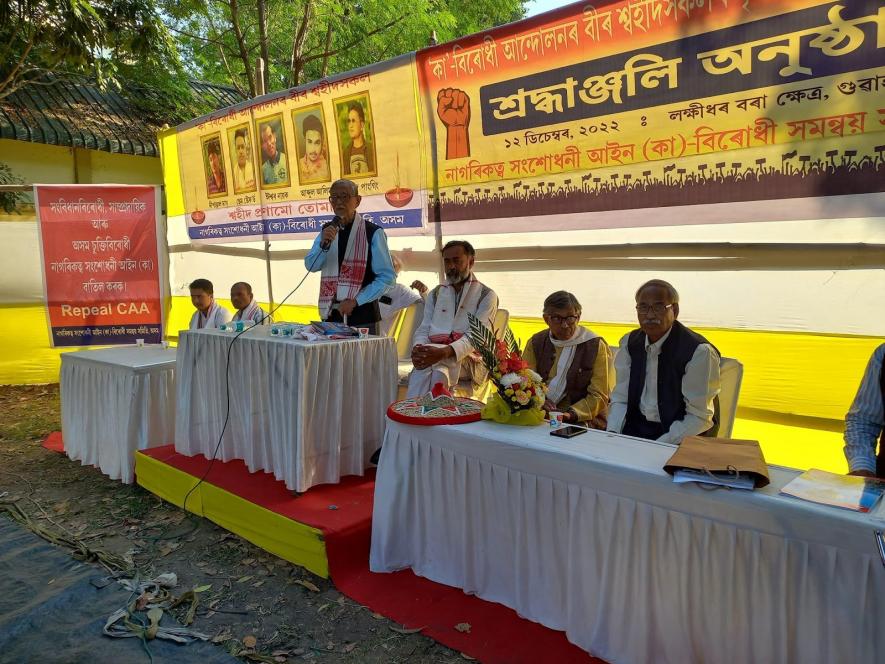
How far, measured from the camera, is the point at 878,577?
5.16 ft

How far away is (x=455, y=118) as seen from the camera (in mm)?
Answer: 4938

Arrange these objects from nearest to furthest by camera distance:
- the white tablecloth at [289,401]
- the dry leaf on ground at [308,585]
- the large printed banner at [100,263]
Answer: the dry leaf on ground at [308,585]
the white tablecloth at [289,401]
the large printed banner at [100,263]

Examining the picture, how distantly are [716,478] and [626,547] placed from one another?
0.38 metres

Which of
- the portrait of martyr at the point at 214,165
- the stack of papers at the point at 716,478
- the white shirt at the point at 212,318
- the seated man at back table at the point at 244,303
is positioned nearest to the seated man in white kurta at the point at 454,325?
the seated man at back table at the point at 244,303

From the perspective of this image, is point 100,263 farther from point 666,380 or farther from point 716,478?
point 716,478

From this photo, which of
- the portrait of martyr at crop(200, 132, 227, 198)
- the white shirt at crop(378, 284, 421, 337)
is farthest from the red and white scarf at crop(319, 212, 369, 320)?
the portrait of martyr at crop(200, 132, 227, 198)

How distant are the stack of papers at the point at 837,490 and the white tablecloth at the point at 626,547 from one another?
0.05m

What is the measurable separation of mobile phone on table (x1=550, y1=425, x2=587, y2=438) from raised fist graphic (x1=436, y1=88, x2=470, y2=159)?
2965 mm

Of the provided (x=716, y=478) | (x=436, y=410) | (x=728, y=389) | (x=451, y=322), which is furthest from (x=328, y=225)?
(x=716, y=478)

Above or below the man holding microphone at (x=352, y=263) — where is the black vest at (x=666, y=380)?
below

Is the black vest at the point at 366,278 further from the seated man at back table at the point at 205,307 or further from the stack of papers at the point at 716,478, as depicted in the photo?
the stack of papers at the point at 716,478

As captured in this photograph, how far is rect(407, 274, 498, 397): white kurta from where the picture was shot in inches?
161

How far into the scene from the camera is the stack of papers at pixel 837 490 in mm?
1701

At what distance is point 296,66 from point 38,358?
5557mm
